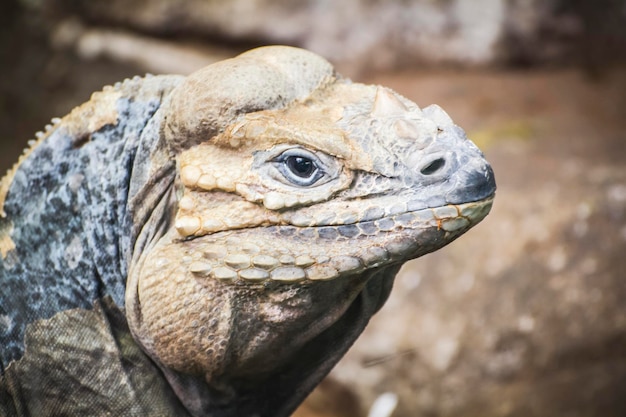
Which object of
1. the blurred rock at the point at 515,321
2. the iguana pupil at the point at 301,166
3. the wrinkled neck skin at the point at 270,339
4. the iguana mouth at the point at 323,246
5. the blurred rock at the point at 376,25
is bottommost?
the blurred rock at the point at 515,321

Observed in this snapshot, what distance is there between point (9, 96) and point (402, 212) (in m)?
8.84

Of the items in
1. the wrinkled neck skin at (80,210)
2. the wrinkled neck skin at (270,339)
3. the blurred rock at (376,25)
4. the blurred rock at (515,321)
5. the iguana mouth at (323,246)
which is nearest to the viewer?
the iguana mouth at (323,246)

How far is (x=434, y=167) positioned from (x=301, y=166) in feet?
1.34

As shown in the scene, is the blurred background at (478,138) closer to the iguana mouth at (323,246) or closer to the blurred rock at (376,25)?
the blurred rock at (376,25)

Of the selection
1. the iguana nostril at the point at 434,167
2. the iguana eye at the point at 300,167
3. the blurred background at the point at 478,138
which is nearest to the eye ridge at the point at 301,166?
the iguana eye at the point at 300,167

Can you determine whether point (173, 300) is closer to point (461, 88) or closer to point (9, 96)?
point (461, 88)

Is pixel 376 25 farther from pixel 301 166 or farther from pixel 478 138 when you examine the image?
pixel 301 166

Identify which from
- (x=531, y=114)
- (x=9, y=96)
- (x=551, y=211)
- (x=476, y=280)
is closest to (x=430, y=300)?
(x=476, y=280)

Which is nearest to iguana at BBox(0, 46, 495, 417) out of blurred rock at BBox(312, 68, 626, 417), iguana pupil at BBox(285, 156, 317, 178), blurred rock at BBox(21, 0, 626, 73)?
iguana pupil at BBox(285, 156, 317, 178)

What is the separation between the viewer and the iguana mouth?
7.77 ft

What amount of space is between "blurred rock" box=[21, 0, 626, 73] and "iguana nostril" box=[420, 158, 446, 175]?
7653mm

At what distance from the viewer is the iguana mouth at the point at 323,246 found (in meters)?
2.37

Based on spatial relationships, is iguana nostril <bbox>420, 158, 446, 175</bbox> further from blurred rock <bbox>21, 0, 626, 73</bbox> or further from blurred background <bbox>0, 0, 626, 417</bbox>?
blurred rock <bbox>21, 0, 626, 73</bbox>

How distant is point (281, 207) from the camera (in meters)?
2.45
